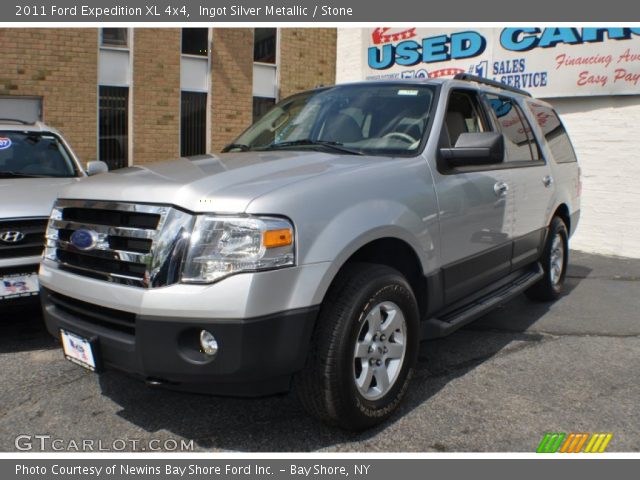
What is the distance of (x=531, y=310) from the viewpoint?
5.64m

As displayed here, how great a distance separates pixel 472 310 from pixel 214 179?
6.43 ft

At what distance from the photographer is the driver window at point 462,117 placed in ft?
13.0

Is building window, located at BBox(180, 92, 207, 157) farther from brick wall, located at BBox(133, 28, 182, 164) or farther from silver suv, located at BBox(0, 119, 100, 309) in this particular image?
silver suv, located at BBox(0, 119, 100, 309)

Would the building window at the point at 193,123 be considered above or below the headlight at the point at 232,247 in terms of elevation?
above

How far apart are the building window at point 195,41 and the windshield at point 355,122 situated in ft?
36.2

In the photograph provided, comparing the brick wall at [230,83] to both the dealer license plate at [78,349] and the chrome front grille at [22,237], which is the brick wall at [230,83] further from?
the dealer license plate at [78,349]

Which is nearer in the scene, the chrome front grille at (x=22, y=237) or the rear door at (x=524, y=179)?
the chrome front grille at (x=22, y=237)

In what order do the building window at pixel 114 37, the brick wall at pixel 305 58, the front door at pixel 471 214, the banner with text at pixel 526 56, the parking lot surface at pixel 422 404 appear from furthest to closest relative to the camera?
the brick wall at pixel 305 58, the building window at pixel 114 37, the banner with text at pixel 526 56, the front door at pixel 471 214, the parking lot surface at pixel 422 404

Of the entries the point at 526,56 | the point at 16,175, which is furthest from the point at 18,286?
the point at 526,56

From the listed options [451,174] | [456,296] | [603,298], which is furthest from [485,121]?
[603,298]

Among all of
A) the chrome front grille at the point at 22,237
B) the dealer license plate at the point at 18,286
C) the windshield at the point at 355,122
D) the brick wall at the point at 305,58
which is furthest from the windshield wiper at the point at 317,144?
the brick wall at the point at 305,58

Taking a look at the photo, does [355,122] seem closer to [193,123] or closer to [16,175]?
[16,175]

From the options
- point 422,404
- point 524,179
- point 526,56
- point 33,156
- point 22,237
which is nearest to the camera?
point 422,404

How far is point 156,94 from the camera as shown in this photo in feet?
45.7
